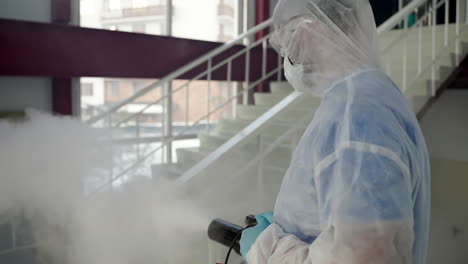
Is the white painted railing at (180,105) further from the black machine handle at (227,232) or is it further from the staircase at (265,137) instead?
the black machine handle at (227,232)

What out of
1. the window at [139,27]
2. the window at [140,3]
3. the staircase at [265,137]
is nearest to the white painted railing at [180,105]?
the staircase at [265,137]

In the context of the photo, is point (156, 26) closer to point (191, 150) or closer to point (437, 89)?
point (191, 150)

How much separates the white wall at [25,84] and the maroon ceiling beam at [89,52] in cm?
47

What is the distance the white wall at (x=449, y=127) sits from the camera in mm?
4148

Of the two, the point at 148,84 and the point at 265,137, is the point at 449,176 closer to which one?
the point at 265,137

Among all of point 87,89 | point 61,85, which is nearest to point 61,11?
point 61,85

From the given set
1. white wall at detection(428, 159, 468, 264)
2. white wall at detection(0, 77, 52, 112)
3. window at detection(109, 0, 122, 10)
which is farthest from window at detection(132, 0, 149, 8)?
white wall at detection(428, 159, 468, 264)

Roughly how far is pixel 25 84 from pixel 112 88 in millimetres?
1013

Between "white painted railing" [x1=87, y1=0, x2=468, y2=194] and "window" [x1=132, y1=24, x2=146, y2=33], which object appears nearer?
"white painted railing" [x1=87, y1=0, x2=468, y2=194]

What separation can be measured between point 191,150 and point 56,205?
1.56 m

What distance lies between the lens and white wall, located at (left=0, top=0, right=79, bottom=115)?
382 cm

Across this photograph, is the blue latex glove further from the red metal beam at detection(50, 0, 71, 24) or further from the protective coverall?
the red metal beam at detection(50, 0, 71, 24)

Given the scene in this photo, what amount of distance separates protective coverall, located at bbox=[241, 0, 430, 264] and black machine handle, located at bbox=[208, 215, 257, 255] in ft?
0.60

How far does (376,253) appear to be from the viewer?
0.84m
